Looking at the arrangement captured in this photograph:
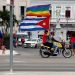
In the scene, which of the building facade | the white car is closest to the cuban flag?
the white car

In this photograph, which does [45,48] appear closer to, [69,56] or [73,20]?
[69,56]

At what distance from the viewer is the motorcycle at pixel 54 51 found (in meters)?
30.1

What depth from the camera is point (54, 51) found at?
30.5 meters

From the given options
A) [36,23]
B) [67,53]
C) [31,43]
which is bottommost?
[31,43]

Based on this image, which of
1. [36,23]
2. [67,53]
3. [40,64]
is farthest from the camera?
[36,23]

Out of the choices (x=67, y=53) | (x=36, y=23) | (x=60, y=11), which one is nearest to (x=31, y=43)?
(x=36, y=23)

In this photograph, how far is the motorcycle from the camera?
30.1 meters

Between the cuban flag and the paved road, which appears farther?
the cuban flag

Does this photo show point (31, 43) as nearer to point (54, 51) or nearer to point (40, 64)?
point (54, 51)

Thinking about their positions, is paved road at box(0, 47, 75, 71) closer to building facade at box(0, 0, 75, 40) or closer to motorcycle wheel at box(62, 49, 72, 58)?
motorcycle wheel at box(62, 49, 72, 58)

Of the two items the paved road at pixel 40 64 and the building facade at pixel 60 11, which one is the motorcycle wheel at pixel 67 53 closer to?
the paved road at pixel 40 64

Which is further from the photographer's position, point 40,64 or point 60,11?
point 60,11

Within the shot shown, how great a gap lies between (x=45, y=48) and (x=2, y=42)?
982cm

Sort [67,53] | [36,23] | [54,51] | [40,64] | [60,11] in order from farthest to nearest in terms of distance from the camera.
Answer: [60,11] < [36,23] < [67,53] < [54,51] < [40,64]
